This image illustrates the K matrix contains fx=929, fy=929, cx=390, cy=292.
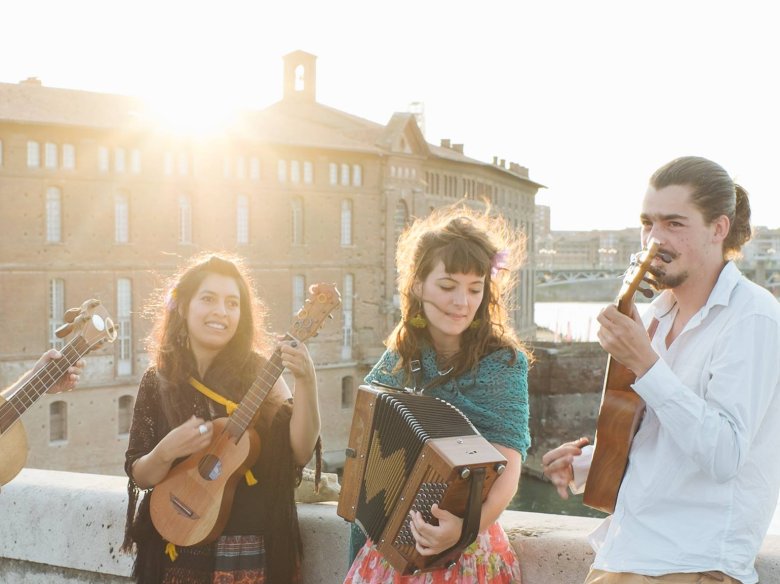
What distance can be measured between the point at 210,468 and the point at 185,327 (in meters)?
0.50

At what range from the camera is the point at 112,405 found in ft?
85.3

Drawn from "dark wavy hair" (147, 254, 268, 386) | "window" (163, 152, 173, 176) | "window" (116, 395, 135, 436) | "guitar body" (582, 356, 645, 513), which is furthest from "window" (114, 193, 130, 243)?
"guitar body" (582, 356, 645, 513)

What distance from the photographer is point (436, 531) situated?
6.71 ft

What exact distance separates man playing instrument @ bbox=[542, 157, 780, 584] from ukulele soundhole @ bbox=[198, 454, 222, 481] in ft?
3.79

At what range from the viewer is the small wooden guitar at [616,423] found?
202 centimetres

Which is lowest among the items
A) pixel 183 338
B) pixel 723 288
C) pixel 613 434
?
pixel 613 434

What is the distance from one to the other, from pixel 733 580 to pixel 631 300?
0.62 metres

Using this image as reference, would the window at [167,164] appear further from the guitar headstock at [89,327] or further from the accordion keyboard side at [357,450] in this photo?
the accordion keyboard side at [357,450]

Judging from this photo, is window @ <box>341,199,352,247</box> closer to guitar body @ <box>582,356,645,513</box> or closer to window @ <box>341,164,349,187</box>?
window @ <box>341,164,349,187</box>

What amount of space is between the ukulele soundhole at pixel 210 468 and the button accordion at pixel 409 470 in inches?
20.0

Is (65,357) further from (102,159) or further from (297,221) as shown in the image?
(297,221)

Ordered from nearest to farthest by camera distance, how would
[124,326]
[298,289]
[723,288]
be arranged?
[723,288]
[124,326]
[298,289]

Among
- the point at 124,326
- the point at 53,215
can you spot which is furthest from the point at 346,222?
the point at 53,215

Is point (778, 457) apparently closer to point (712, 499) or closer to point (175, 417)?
point (712, 499)
